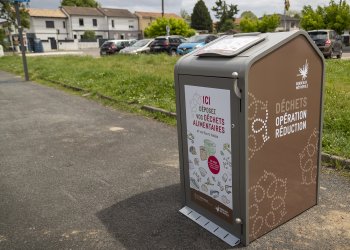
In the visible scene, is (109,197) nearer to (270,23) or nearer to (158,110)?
(158,110)

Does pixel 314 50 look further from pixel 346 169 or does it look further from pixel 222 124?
pixel 346 169

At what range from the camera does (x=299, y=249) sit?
2.65 meters

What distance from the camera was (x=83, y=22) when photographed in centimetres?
6738

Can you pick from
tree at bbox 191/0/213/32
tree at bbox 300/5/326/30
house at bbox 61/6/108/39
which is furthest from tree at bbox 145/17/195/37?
tree at bbox 191/0/213/32

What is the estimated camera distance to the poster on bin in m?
2.63

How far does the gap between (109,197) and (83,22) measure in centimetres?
6966

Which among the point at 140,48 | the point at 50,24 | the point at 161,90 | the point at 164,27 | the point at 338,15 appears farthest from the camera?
the point at 50,24

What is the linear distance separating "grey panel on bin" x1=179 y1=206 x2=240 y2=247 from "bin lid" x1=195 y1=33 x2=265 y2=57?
4.96ft

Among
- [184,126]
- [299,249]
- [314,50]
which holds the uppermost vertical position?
[314,50]

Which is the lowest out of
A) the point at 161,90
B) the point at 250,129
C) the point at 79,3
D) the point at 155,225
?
the point at 155,225

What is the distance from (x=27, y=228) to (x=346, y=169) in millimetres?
3629

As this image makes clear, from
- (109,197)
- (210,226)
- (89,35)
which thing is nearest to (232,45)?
(210,226)

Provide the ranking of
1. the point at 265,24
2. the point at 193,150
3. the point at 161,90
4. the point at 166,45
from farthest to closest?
the point at 265,24 → the point at 166,45 → the point at 161,90 → the point at 193,150

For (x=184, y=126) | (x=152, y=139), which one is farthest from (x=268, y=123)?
(x=152, y=139)
